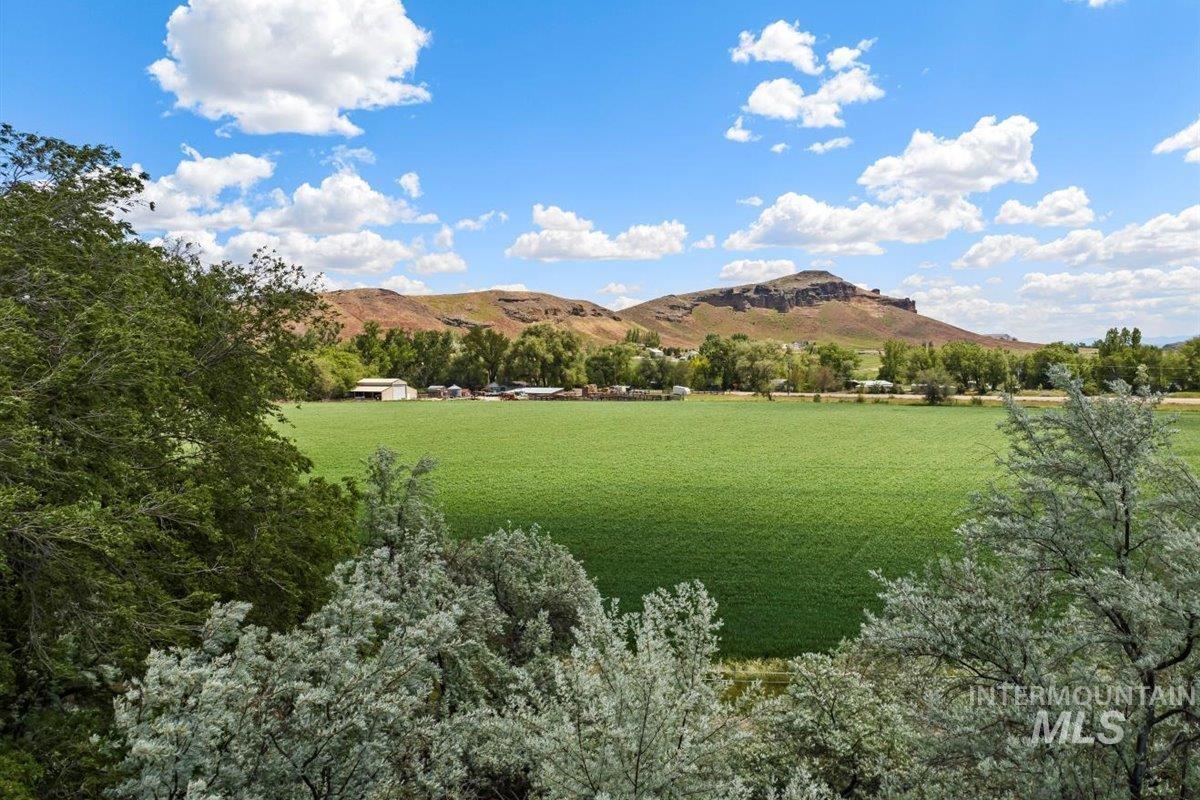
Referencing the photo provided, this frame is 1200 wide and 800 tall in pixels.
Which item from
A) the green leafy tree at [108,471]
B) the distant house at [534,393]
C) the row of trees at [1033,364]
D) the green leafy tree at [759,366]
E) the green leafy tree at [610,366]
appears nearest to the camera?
the green leafy tree at [108,471]

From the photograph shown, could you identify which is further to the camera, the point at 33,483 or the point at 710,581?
the point at 710,581

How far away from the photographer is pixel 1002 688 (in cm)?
582

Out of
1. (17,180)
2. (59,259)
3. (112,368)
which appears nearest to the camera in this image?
(112,368)

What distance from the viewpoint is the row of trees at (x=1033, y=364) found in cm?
9875

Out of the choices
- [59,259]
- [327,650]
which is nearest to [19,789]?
[327,650]

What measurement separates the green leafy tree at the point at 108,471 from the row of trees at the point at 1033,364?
104m

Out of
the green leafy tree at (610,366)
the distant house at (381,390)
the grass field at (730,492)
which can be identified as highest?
the green leafy tree at (610,366)

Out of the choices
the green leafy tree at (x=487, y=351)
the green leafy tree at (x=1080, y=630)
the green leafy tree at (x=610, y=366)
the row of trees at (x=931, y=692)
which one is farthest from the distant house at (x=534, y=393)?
the green leafy tree at (x=1080, y=630)

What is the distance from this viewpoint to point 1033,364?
376 feet

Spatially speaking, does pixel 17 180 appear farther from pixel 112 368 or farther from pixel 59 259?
pixel 112 368

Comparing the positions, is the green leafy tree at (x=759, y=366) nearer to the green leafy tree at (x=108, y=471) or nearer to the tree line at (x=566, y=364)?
the tree line at (x=566, y=364)

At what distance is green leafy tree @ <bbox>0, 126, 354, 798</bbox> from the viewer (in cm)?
614

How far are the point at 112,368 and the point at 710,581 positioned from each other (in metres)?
16.6

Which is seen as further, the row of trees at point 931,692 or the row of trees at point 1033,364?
the row of trees at point 1033,364
